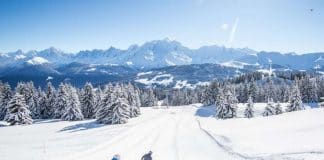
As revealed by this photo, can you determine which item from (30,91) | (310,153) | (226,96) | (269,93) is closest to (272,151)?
(310,153)

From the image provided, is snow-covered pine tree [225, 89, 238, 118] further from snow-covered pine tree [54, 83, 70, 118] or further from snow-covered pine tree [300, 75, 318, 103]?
snow-covered pine tree [300, 75, 318, 103]

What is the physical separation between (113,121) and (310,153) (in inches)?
1633

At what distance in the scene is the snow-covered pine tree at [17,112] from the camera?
215 ft

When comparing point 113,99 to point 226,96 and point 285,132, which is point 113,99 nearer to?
point 226,96

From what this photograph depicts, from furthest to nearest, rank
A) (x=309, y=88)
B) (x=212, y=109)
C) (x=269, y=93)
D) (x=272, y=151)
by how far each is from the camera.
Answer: (x=269, y=93) < (x=309, y=88) < (x=212, y=109) < (x=272, y=151)

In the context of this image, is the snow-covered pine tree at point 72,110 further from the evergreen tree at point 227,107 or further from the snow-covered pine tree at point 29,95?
the evergreen tree at point 227,107

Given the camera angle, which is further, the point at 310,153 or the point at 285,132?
the point at 285,132

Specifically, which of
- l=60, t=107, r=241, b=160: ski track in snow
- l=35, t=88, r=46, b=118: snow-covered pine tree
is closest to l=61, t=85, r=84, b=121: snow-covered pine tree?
l=35, t=88, r=46, b=118: snow-covered pine tree

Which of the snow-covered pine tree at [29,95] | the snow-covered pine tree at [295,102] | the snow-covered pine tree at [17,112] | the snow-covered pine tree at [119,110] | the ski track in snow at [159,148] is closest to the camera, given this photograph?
the ski track in snow at [159,148]

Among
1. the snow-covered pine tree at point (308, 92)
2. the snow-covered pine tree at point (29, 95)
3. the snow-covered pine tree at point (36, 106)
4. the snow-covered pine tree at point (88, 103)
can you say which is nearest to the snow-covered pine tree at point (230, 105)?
the snow-covered pine tree at point (88, 103)

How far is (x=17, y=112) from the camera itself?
66.6m

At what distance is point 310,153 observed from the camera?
19375mm

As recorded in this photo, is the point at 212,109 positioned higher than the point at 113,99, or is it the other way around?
the point at 113,99

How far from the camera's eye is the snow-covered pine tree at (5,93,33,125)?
215 feet
